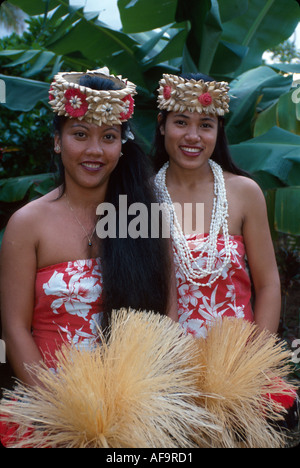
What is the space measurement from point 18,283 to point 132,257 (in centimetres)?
40

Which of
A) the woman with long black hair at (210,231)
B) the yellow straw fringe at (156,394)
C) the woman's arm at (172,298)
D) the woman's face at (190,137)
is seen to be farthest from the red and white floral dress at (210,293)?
the yellow straw fringe at (156,394)

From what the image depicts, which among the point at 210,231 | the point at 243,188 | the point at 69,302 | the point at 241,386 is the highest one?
the point at 243,188

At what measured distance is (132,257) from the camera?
1.73 metres

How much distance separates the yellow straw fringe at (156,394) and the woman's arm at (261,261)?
687mm

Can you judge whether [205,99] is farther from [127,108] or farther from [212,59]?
[212,59]

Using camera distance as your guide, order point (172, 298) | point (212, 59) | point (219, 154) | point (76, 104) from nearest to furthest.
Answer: point (76, 104) < point (172, 298) < point (219, 154) < point (212, 59)

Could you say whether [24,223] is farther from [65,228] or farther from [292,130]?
[292,130]

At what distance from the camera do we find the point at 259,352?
1.29 m

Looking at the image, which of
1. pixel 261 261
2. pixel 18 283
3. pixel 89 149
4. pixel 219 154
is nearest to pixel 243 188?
pixel 219 154

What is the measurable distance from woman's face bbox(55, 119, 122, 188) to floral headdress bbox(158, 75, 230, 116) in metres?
0.38

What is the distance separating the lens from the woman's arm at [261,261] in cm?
201

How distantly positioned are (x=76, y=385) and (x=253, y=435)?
0.45 metres

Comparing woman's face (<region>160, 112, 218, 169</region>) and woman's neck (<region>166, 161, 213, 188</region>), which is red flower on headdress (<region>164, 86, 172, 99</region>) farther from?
woman's neck (<region>166, 161, 213, 188</region>)
